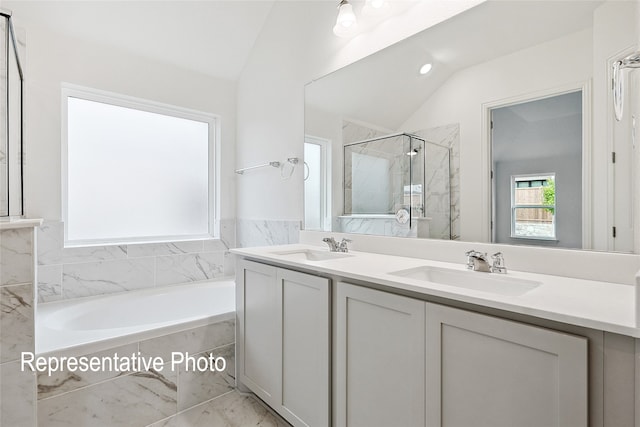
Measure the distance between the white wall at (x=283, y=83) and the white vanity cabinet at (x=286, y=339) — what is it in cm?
84

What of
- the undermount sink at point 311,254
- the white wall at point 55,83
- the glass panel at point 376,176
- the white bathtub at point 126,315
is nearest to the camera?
the white bathtub at point 126,315

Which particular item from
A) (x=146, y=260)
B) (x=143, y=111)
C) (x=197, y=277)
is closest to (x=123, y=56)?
(x=143, y=111)

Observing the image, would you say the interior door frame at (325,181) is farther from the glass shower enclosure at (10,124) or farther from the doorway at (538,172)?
the glass shower enclosure at (10,124)

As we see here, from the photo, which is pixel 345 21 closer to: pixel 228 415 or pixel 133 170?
pixel 133 170

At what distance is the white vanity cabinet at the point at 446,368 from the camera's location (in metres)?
0.77

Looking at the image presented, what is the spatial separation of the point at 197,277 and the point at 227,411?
134 cm

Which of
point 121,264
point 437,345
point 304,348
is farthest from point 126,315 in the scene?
point 437,345

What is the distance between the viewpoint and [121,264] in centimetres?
247

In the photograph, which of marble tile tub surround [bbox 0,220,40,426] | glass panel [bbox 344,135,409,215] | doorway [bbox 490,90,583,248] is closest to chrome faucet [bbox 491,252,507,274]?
doorway [bbox 490,90,583,248]

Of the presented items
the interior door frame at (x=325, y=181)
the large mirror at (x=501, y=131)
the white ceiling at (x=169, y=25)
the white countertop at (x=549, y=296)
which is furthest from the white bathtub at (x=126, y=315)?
the white ceiling at (x=169, y=25)

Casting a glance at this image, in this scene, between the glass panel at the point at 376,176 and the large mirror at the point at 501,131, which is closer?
the large mirror at the point at 501,131

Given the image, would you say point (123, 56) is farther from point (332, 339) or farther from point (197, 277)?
point (332, 339)

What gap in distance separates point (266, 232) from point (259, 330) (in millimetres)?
1116

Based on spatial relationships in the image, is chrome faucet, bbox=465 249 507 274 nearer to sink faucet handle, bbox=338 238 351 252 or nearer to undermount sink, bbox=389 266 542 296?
undermount sink, bbox=389 266 542 296
